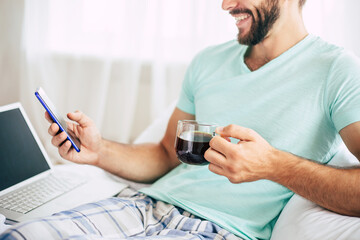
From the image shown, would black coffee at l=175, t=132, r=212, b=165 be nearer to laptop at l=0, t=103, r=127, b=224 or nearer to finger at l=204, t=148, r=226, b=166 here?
finger at l=204, t=148, r=226, b=166

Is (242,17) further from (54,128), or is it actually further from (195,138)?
(54,128)

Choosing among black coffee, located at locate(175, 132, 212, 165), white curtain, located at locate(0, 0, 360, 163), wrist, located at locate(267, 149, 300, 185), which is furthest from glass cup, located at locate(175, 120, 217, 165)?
white curtain, located at locate(0, 0, 360, 163)

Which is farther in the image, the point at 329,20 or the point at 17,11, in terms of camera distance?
the point at 17,11

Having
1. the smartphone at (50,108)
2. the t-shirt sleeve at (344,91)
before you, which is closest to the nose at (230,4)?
the t-shirt sleeve at (344,91)

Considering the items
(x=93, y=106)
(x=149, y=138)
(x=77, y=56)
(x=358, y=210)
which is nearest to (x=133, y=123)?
(x=93, y=106)

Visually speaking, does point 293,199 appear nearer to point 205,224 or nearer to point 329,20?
point 205,224

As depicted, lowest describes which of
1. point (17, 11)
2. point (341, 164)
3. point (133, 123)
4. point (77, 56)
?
point (133, 123)

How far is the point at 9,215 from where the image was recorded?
1059mm

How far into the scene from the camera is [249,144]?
0.92m

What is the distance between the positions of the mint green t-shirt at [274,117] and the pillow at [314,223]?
0.29ft

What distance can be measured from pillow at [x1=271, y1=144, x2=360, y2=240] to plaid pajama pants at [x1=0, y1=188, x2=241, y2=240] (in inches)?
6.4

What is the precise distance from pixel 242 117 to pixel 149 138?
1.82 feet

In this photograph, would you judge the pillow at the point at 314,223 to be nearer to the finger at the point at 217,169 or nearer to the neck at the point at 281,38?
the finger at the point at 217,169

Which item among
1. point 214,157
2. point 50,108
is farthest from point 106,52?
point 214,157
